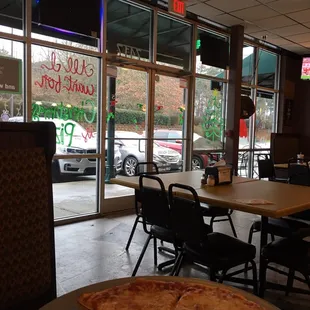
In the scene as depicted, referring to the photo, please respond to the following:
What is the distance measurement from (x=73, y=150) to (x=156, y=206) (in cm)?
222

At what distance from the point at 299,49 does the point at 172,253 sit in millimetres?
6425

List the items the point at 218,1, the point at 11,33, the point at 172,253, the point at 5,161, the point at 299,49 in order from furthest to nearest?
the point at 299,49 → the point at 218,1 → the point at 11,33 → the point at 172,253 → the point at 5,161

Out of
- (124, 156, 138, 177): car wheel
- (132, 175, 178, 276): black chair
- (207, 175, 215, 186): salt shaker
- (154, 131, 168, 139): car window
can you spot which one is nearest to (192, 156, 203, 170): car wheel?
(154, 131, 168, 139): car window

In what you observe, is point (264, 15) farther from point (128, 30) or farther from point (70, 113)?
point (70, 113)

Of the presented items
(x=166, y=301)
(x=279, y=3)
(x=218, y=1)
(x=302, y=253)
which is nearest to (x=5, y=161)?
(x=166, y=301)

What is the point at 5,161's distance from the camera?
1202 millimetres

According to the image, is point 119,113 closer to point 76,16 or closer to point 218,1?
point 76,16

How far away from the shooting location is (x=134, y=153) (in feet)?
17.3

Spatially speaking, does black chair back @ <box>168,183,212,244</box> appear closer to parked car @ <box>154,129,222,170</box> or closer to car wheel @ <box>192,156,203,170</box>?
parked car @ <box>154,129,222,170</box>

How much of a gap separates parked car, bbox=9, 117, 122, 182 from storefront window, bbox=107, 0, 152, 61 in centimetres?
125

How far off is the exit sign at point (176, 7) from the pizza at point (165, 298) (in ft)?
12.7

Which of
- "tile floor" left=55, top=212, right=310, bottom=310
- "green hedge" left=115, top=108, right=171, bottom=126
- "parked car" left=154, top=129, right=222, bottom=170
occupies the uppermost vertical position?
"green hedge" left=115, top=108, right=171, bottom=126

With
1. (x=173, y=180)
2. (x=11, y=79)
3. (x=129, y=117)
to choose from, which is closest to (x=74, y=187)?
(x=129, y=117)

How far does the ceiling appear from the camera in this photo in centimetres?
504
